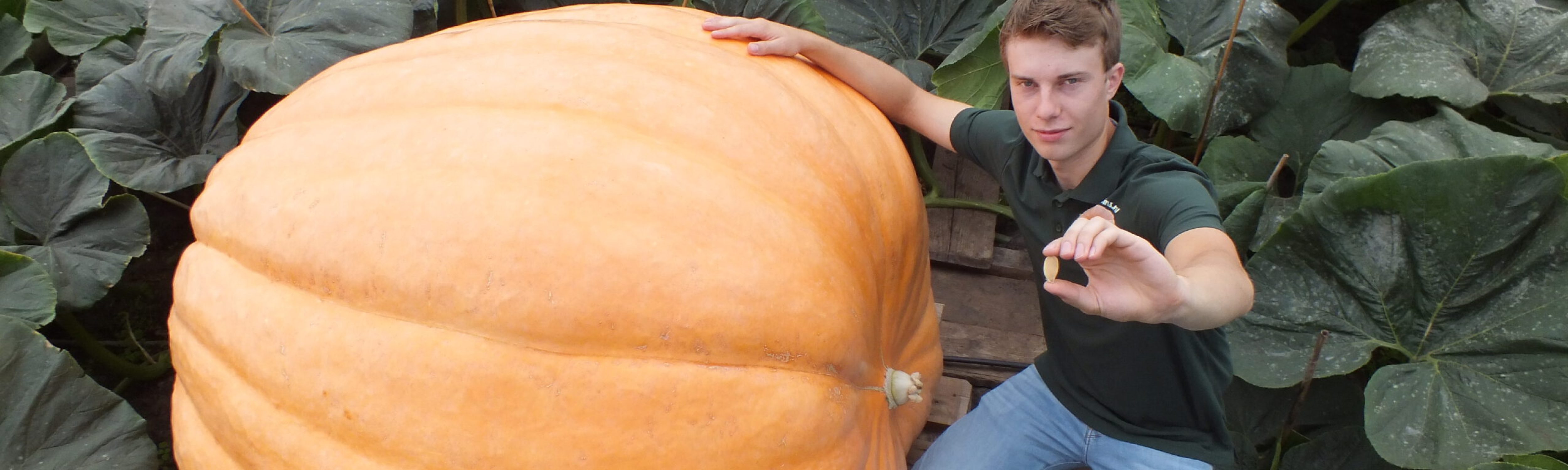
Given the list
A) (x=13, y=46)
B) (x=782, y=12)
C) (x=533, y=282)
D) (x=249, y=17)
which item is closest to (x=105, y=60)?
(x=13, y=46)

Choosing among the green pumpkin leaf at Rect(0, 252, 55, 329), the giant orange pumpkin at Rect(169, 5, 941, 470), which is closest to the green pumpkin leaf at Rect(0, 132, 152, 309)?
the green pumpkin leaf at Rect(0, 252, 55, 329)

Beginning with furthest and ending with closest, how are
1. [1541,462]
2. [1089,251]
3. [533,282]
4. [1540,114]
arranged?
[1540,114], [1541,462], [533,282], [1089,251]

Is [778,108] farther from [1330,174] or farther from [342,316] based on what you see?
[1330,174]

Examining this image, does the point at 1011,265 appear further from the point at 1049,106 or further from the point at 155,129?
the point at 155,129

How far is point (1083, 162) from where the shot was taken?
1652 mm

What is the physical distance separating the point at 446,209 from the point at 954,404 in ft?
4.35

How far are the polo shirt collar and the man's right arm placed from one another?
429mm

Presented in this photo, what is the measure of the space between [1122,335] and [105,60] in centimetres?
239

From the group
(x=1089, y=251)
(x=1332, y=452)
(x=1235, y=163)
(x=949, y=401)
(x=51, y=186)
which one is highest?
(x=1089, y=251)

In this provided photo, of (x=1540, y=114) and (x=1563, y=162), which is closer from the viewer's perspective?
(x=1563, y=162)

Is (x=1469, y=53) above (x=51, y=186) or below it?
above

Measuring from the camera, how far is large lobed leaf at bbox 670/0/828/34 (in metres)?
2.18

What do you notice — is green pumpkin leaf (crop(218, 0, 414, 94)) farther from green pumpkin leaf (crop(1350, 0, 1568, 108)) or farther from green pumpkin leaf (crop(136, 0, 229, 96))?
green pumpkin leaf (crop(1350, 0, 1568, 108))

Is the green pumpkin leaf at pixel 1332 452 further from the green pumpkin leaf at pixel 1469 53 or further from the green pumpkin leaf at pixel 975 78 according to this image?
the green pumpkin leaf at pixel 975 78
